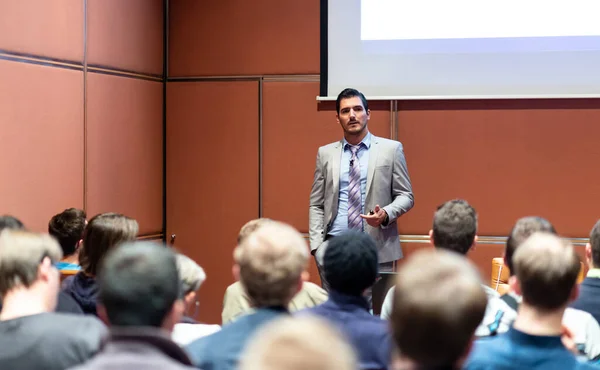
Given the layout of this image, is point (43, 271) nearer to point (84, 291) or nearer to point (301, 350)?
point (84, 291)

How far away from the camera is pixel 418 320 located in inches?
47.9

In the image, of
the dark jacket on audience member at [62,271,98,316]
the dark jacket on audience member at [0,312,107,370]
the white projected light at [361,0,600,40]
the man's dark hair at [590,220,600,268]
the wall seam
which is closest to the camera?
the dark jacket on audience member at [0,312,107,370]

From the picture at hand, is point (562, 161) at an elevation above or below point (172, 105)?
below

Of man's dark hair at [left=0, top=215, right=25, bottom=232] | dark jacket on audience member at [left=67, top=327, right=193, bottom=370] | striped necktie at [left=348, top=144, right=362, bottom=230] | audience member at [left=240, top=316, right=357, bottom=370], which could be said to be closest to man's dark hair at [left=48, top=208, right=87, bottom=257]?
man's dark hair at [left=0, top=215, right=25, bottom=232]

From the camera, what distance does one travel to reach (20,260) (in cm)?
212

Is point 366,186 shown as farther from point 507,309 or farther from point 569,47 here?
point 507,309

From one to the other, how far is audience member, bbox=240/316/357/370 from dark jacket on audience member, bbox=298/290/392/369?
98cm

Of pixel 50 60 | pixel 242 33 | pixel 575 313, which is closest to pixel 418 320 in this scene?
pixel 575 313

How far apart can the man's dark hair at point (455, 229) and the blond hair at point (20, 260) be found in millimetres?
1355

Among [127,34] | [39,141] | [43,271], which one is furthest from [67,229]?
[127,34]

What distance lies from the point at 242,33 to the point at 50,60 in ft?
4.87

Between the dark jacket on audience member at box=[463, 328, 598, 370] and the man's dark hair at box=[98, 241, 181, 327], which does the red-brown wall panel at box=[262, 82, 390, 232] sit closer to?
the dark jacket on audience member at box=[463, 328, 598, 370]

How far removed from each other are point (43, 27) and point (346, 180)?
6.35ft

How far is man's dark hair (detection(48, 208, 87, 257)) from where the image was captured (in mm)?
3383
